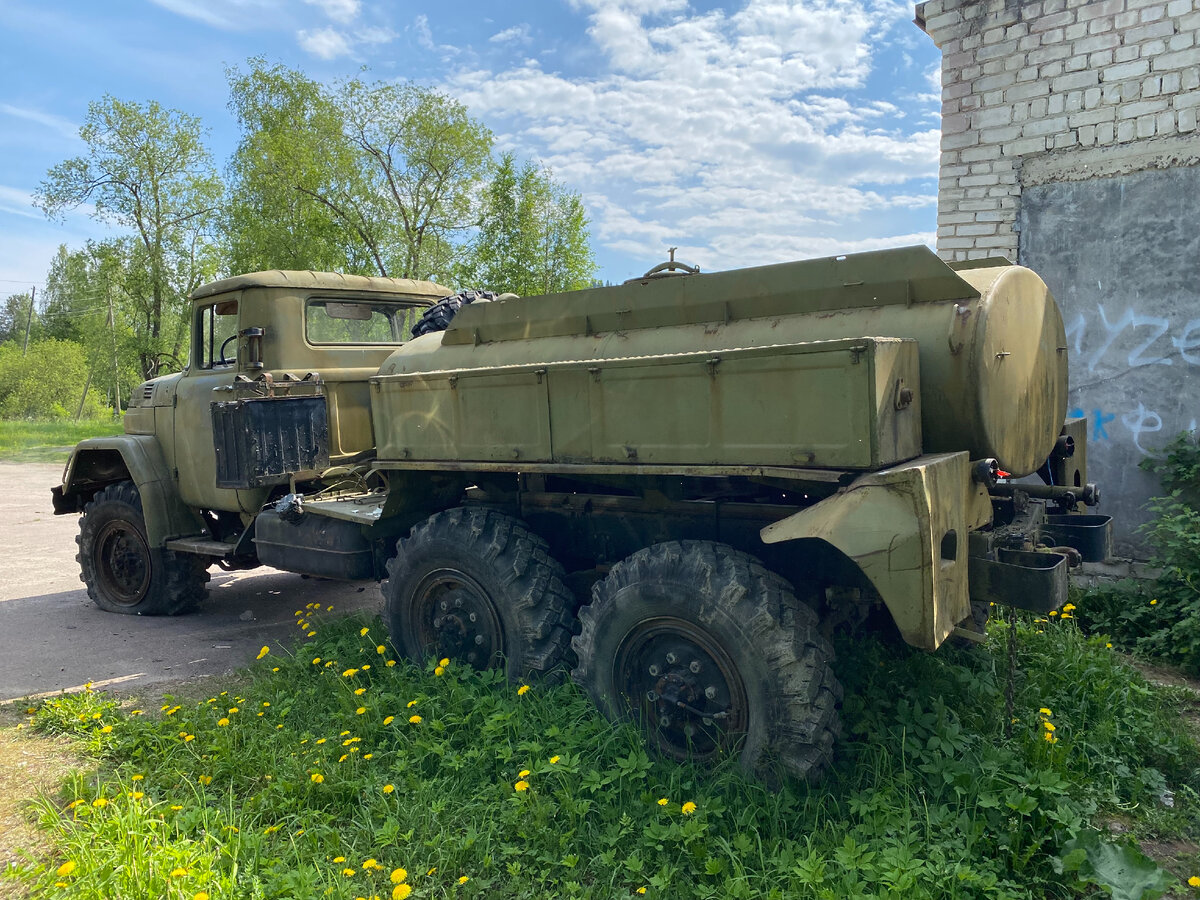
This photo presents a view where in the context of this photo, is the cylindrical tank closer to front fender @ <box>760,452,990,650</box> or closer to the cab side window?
front fender @ <box>760,452,990,650</box>

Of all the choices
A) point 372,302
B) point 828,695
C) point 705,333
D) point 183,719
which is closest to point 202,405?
point 372,302

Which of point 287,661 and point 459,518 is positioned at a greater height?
point 459,518

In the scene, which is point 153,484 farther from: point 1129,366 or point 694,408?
point 1129,366

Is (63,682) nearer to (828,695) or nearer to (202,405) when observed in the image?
(202,405)

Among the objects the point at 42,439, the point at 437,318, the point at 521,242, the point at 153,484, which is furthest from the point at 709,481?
the point at 42,439

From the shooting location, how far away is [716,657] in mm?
3172

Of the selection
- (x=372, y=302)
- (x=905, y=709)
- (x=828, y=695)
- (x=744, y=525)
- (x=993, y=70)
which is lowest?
(x=905, y=709)

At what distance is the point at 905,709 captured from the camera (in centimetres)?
345

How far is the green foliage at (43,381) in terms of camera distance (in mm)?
38188

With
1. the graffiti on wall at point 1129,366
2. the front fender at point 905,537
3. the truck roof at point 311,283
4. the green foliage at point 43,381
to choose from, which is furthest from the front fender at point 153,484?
the green foliage at point 43,381

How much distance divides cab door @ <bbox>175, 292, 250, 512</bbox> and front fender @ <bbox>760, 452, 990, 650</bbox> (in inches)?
163

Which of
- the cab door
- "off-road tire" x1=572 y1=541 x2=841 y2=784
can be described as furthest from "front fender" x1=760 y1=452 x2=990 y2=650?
the cab door

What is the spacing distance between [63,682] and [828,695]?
4.42m

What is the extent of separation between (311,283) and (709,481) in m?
3.50
